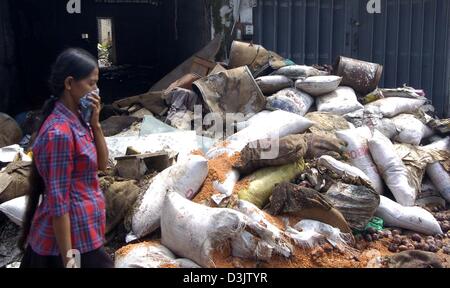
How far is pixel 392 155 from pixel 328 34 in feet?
10.9

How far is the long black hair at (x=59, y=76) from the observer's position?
6.70 feet

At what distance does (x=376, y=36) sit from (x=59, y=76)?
228 inches

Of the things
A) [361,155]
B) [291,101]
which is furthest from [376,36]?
[361,155]

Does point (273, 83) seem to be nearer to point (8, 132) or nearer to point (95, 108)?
point (8, 132)

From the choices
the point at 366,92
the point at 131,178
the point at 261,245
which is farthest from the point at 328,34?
the point at 261,245

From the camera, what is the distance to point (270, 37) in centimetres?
682

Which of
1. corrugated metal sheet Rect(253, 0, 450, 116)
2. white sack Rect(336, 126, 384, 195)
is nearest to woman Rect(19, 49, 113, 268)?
white sack Rect(336, 126, 384, 195)

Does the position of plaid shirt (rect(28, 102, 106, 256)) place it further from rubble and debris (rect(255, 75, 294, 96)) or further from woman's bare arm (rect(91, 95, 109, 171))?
rubble and debris (rect(255, 75, 294, 96))

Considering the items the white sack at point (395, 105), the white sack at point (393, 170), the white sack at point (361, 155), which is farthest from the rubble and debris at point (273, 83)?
the white sack at point (393, 170)

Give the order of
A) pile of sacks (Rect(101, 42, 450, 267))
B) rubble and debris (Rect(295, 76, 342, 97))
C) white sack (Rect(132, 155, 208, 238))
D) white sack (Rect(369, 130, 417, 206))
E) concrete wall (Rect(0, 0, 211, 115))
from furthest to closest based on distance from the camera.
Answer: concrete wall (Rect(0, 0, 211, 115))
rubble and debris (Rect(295, 76, 342, 97))
white sack (Rect(369, 130, 417, 206))
white sack (Rect(132, 155, 208, 238))
pile of sacks (Rect(101, 42, 450, 267))

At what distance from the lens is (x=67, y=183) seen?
196 centimetres

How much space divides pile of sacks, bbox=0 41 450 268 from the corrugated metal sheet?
46.5 inches

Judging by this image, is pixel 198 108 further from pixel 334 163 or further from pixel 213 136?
pixel 334 163

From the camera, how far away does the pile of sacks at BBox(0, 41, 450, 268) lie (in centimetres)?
297
